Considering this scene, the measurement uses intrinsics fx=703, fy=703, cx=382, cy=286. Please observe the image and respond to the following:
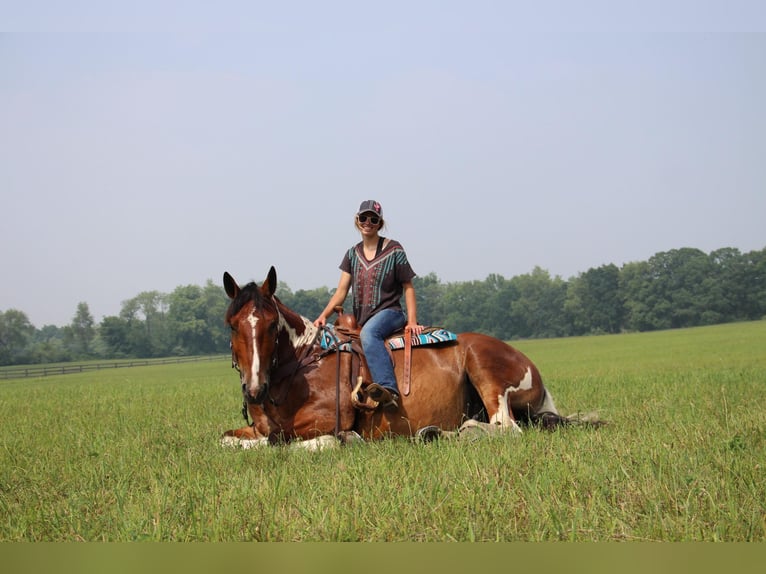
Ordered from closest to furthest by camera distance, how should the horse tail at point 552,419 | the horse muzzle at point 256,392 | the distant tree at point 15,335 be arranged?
the horse muzzle at point 256,392
the horse tail at point 552,419
the distant tree at point 15,335

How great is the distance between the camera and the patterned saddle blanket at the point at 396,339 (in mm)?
8047

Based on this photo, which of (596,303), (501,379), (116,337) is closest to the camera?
(501,379)

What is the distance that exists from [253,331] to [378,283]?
162 centimetres

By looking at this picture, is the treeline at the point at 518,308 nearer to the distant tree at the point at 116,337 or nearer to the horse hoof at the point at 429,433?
the distant tree at the point at 116,337

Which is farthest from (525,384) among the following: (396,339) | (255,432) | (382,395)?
(255,432)

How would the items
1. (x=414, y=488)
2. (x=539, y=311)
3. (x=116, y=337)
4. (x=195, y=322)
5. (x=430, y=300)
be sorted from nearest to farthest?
(x=414, y=488) → (x=195, y=322) → (x=116, y=337) → (x=539, y=311) → (x=430, y=300)

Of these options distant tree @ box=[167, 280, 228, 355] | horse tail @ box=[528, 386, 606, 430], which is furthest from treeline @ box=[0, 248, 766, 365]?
horse tail @ box=[528, 386, 606, 430]

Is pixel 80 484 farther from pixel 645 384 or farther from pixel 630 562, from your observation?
pixel 645 384

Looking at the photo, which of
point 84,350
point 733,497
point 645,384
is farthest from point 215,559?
point 84,350

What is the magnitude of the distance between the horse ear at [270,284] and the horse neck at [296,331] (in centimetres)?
31

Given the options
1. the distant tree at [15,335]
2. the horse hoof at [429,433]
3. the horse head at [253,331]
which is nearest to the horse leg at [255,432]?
the horse head at [253,331]

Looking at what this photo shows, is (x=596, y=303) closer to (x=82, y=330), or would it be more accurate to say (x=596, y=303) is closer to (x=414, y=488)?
(x=82, y=330)

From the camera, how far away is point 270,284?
7.52 m

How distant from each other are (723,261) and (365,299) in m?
134
